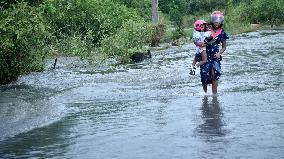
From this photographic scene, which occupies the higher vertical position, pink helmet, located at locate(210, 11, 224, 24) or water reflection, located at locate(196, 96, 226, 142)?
pink helmet, located at locate(210, 11, 224, 24)

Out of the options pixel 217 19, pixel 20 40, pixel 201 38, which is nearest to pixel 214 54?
pixel 201 38

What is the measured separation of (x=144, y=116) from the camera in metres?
9.68

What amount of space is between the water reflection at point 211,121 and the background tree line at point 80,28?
5.07 meters

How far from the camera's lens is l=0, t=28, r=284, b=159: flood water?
287 inches

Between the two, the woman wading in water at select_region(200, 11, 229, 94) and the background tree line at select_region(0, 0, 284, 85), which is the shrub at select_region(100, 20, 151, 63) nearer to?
the background tree line at select_region(0, 0, 284, 85)

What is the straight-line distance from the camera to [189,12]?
187 ft

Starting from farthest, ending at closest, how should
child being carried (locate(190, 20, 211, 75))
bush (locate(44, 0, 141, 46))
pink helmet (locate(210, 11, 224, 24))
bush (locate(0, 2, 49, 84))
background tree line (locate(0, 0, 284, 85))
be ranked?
bush (locate(44, 0, 141, 46)), background tree line (locate(0, 0, 284, 85)), bush (locate(0, 2, 49, 84)), child being carried (locate(190, 20, 211, 75)), pink helmet (locate(210, 11, 224, 24))

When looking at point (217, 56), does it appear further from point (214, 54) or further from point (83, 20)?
point (83, 20)

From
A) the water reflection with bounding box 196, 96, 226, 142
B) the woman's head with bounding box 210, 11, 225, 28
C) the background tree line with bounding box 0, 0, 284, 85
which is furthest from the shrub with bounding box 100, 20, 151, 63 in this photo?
the water reflection with bounding box 196, 96, 226, 142

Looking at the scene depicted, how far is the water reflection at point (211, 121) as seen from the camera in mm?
7938

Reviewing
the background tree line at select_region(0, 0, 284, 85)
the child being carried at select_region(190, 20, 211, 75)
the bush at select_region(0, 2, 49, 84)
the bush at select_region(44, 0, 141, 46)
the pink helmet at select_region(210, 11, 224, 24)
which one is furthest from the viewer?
the bush at select_region(44, 0, 141, 46)

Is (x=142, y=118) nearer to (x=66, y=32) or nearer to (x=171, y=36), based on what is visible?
(x=66, y=32)

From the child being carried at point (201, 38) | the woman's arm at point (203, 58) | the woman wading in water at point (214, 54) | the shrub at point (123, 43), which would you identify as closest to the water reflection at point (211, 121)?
the woman wading in water at point (214, 54)

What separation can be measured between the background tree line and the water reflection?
5.07 m
